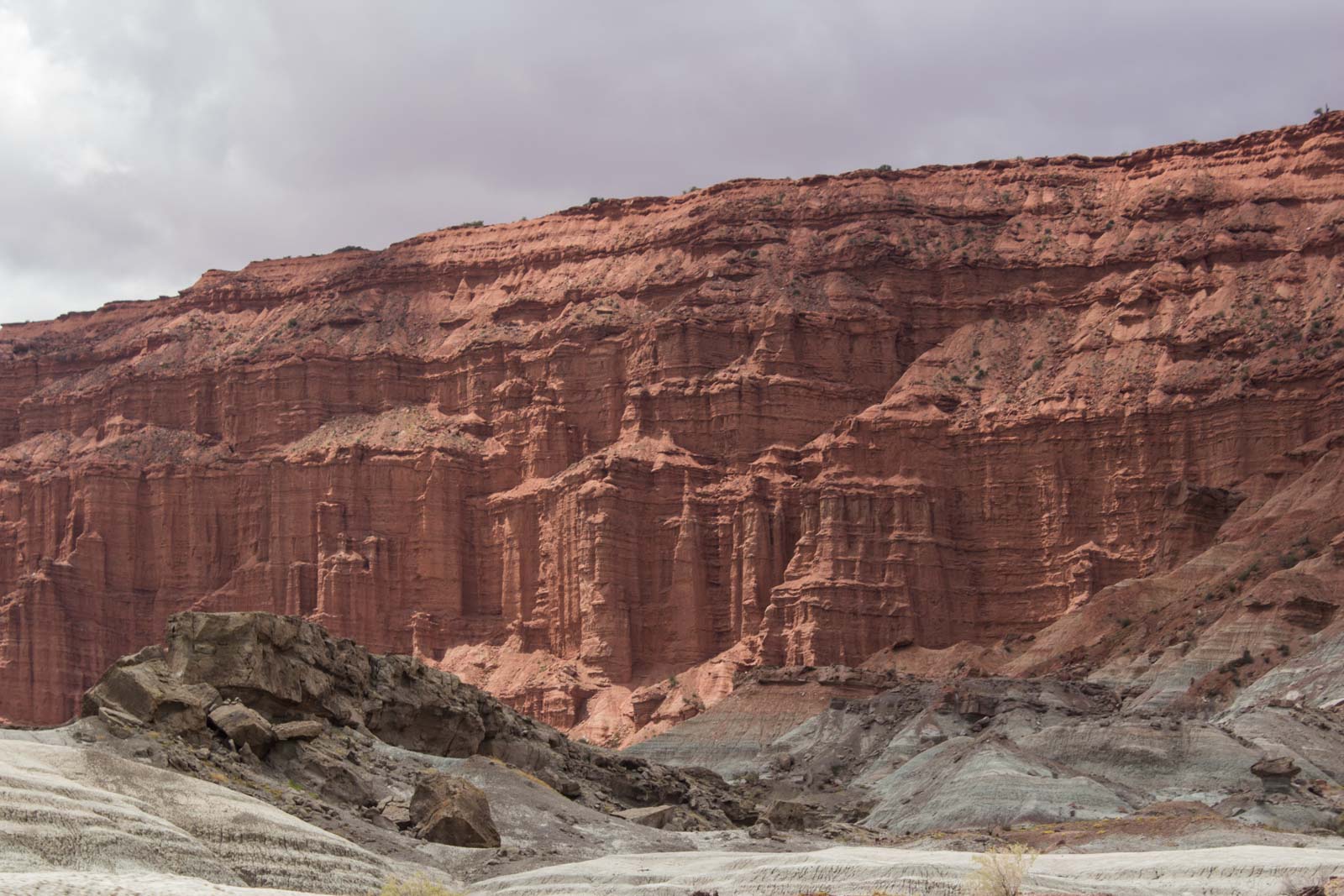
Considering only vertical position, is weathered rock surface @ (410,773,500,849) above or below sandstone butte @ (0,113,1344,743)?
below

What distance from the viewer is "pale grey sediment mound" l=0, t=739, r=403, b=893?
36.0 metres

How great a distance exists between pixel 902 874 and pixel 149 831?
1325 centimetres

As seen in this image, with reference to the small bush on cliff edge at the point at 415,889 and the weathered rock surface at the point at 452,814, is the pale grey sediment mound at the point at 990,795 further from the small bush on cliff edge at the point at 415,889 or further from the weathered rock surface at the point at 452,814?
the small bush on cliff edge at the point at 415,889

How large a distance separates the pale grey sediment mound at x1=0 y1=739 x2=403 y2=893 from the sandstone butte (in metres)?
64.5

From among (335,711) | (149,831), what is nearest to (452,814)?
(335,711)

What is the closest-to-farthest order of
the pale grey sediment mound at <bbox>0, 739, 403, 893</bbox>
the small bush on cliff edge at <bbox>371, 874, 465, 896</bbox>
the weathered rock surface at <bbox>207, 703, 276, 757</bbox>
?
the small bush on cliff edge at <bbox>371, 874, 465, 896</bbox> < the pale grey sediment mound at <bbox>0, 739, 403, 893</bbox> < the weathered rock surface at <bbox>207, 703, 276, 757</bbox>

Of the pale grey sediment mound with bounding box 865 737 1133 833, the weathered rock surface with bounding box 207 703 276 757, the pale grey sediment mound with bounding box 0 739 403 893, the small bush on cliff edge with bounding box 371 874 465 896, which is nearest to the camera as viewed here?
the small bush on cliff edge with bounding box 371 874 465 896

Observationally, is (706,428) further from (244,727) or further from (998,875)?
(998,875)

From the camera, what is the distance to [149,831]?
37.7m

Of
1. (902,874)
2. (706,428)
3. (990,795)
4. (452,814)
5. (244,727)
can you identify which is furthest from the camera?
(706,428)

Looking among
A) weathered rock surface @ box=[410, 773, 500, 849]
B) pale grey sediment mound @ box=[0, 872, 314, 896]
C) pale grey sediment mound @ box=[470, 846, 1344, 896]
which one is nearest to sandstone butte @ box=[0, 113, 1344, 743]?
weathered rock surface @ box=[410, 773, 500, 849]

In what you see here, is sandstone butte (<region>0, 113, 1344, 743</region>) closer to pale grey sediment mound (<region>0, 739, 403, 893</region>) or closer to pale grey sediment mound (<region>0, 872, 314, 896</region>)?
pale grey sediment mound (<region>0, 739, 403, 893</region>)

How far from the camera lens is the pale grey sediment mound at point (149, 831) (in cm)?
3597

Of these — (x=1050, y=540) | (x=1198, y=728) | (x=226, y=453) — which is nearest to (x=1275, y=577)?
(x=1198, y=728)
